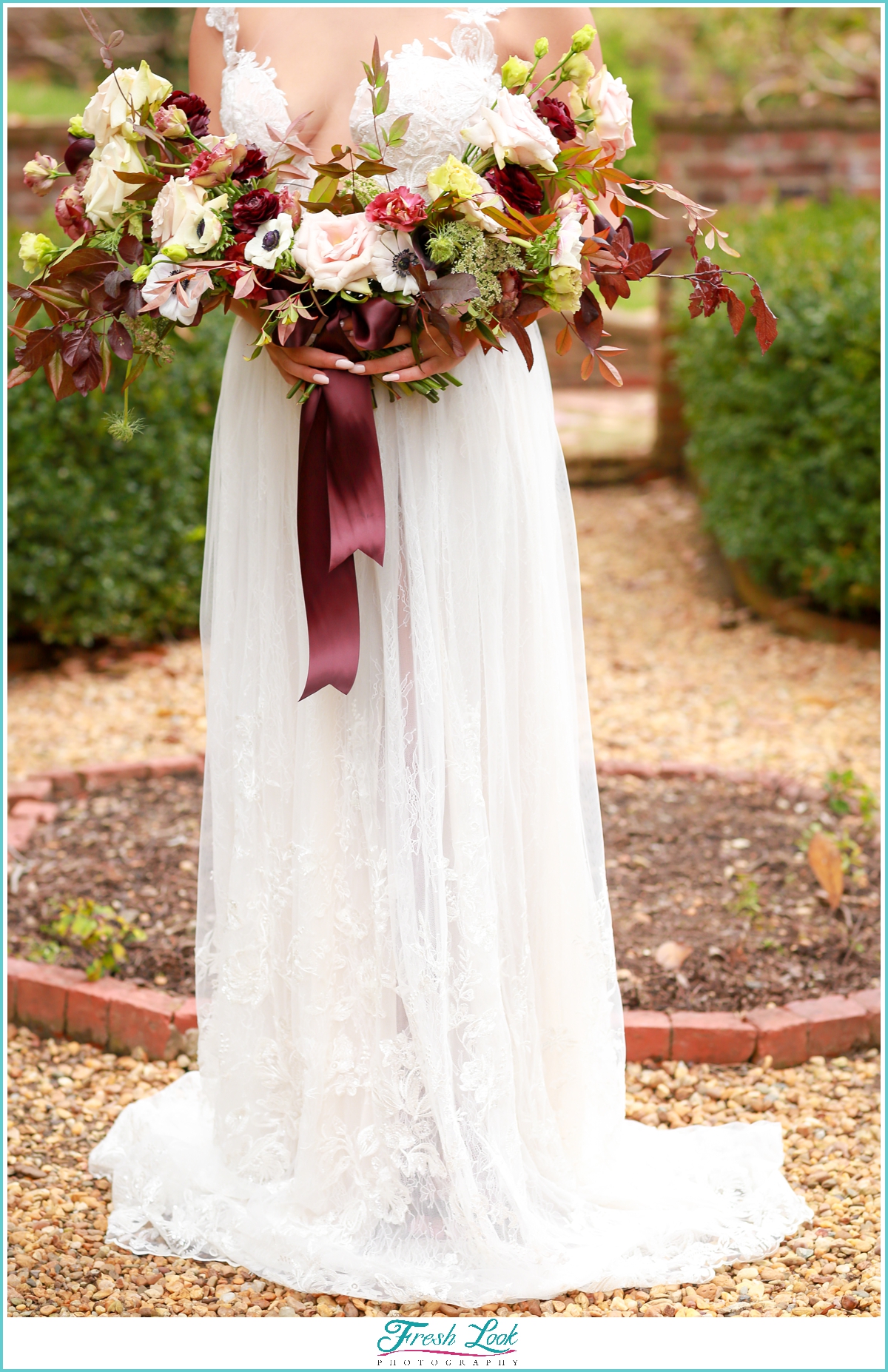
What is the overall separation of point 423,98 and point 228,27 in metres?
0.44

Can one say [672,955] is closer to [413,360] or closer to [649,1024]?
[649,1024]

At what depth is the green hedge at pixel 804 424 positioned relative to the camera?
527cm

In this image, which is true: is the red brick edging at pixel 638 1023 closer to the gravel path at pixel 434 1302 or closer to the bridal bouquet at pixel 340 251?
the gravel path at pixel 434 1302

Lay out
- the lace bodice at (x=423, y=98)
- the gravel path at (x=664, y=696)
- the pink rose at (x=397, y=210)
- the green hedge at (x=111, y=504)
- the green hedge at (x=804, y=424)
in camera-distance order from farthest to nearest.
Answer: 1. the green hedge at (x=804, y=424)
2. the green hedge at (x=111, y=504)
3. the gravel path at (x=664, y=696)
4. the lace bodice at (x=423, y=98)
5. the pink rose at (x=397, y=210)

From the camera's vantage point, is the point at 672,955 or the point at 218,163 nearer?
the point at 218,163

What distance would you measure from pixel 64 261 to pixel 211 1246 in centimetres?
169

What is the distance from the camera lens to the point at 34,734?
475cm

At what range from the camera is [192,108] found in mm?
2029

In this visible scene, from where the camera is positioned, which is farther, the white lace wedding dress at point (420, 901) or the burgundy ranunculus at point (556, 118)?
the white lace wedding dress at point (420, 901)

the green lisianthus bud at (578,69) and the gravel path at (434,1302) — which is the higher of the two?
the green lisianthus bud at (578,69)

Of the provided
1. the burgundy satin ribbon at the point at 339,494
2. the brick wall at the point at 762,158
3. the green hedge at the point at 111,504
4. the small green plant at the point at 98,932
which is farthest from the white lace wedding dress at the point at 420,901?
the brick wall at the point at 762,158

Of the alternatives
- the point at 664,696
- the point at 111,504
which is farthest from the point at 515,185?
the point at 111,504

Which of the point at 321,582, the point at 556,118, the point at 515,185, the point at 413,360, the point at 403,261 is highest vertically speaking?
the point at 556,118

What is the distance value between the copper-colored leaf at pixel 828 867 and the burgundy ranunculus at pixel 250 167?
7.28ft
